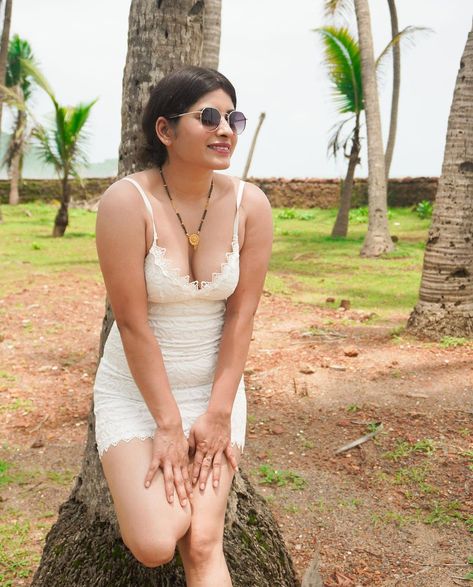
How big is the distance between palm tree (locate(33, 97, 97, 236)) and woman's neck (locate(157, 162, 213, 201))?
14395 millimetres

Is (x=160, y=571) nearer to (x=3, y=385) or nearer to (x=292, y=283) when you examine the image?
(x=3, y=385)

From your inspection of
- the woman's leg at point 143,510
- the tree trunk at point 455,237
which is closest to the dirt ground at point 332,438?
the tree trunk at point 455,237

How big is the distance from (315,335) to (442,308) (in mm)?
1326

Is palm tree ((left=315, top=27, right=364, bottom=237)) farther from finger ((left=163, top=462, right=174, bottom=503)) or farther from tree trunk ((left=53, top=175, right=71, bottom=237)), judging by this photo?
finger ((left=163, top=462, right=174, bottom=503))

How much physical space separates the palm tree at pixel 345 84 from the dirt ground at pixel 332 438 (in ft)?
31.7

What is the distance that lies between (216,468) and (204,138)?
1.16m

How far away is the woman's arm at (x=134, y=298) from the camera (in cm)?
245

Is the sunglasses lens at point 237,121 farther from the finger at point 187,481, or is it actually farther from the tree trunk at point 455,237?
the tree trunk at point 455,237

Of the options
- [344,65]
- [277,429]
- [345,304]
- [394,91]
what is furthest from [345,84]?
[277,429]

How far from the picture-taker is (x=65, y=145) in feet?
55.4

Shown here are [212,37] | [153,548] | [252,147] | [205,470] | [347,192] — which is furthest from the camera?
[252,147]

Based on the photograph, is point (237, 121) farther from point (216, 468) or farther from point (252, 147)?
point (252, 147)

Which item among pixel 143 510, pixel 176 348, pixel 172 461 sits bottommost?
pixel 143 510

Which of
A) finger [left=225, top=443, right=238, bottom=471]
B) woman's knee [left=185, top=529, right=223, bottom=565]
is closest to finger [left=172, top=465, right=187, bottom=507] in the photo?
woman's knee [left=185, top=529, right=223, bottom=565]
